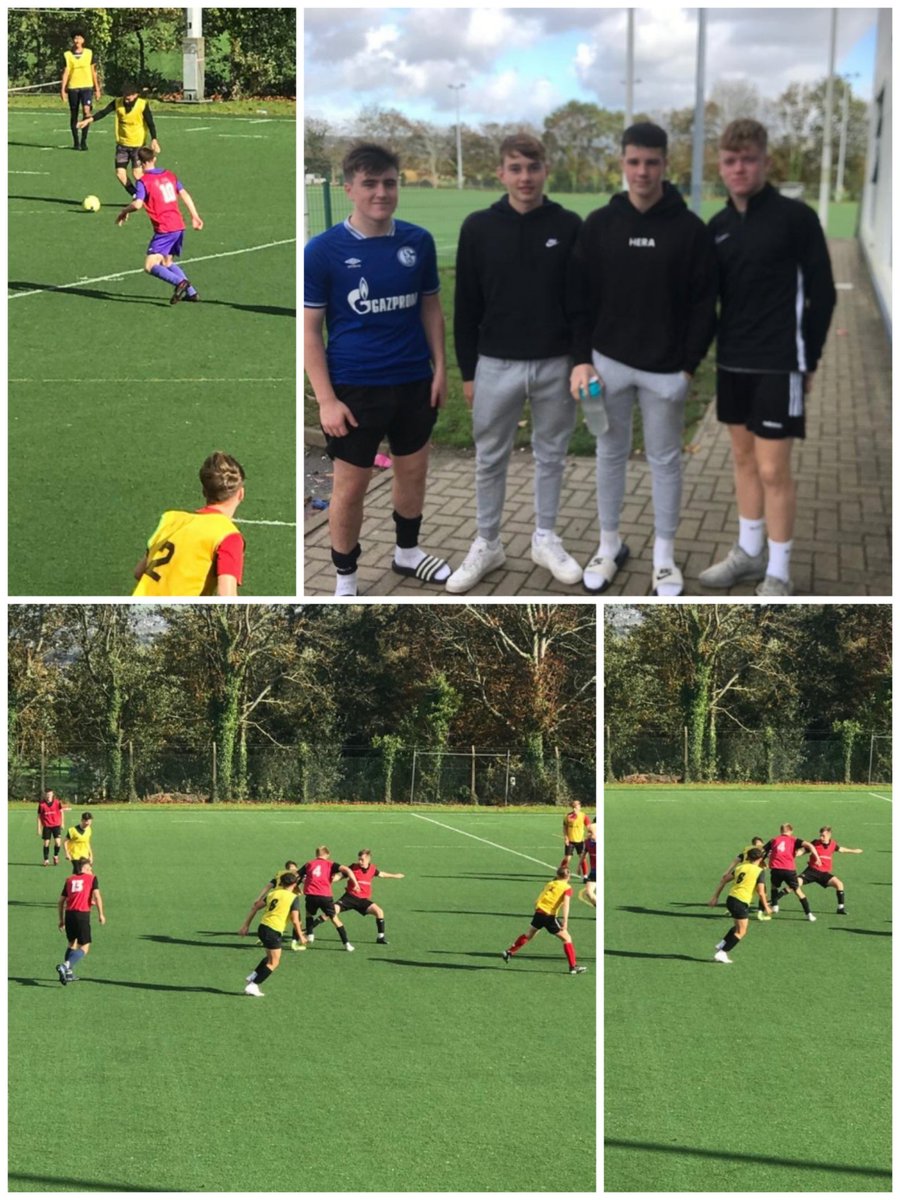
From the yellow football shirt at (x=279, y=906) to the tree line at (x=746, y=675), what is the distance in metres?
2.86

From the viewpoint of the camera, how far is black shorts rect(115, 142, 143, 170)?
18.3 feet

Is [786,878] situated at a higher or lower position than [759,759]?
lower

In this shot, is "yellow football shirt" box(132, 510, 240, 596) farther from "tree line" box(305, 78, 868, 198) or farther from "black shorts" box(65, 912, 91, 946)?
"black shorts" box(65, 912, 91, 946)

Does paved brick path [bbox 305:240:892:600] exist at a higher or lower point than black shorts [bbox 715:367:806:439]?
lower

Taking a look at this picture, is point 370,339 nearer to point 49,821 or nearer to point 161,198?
point 161,198

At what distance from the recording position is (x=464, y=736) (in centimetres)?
1035

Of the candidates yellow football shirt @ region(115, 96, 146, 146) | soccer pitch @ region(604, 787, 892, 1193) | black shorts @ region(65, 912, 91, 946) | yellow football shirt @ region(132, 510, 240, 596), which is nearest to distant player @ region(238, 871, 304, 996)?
black shorts @ region(65, 912, 91, 946)

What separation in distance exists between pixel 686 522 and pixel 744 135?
6.54 feet

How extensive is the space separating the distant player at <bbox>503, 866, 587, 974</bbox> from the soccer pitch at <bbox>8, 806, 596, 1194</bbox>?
0.14m

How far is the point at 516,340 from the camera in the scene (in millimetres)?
5090

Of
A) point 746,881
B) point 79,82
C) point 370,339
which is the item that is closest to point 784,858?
point 746,881

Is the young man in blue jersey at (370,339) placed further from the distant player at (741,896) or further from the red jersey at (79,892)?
the distant player at (741,896)

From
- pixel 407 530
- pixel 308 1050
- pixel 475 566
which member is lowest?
pixel 308 1050

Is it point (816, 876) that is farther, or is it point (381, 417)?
point (816, 876)
